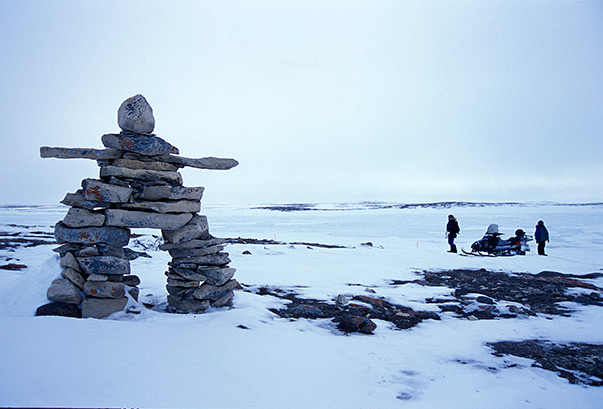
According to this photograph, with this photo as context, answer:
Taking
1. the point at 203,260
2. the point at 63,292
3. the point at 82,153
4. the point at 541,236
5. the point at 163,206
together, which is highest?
the point at 82,153

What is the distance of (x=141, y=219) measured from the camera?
6.15m

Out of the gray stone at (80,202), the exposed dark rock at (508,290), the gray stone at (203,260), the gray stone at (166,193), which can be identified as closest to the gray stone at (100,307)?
the gray stone at (203,260)

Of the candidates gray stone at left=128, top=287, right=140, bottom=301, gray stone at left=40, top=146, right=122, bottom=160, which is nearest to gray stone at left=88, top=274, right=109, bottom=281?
gray stone at left=128, top=287, right=140, bottom=301

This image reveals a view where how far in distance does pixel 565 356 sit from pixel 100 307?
7.16 metres

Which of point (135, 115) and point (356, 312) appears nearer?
point (135, 115)

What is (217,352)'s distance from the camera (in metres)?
4.65

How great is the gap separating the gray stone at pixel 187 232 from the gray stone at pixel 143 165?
1.06 metres

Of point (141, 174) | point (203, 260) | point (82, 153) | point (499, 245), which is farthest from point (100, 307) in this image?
point (499, 245)

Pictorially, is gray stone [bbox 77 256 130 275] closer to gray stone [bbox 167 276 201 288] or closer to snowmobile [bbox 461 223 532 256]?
gray stone [bbox 167 276 201 288]

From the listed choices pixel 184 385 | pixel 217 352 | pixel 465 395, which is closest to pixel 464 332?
pixel 465 395

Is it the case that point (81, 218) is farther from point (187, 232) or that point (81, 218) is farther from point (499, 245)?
point (499, 245)

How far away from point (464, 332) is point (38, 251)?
14686 millimetres

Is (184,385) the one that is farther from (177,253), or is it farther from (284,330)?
(177,253)

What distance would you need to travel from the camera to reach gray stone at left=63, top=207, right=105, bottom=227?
579 centimetres
